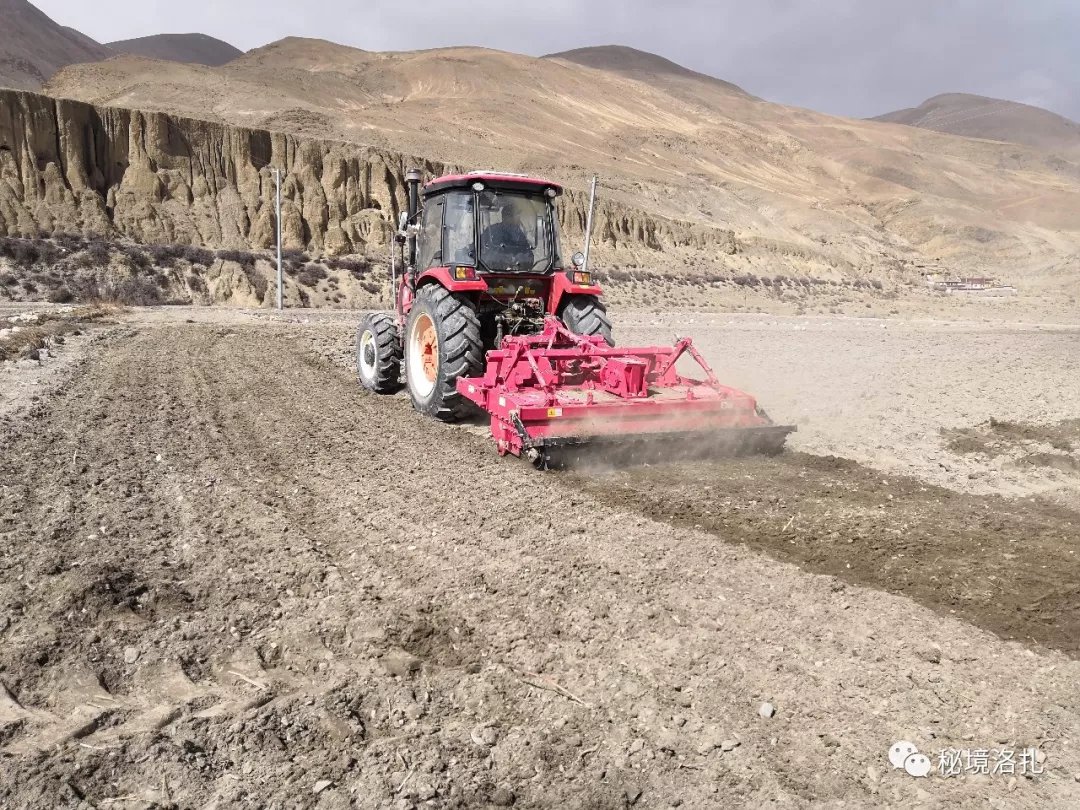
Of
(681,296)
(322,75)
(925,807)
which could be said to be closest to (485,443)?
(925,807)

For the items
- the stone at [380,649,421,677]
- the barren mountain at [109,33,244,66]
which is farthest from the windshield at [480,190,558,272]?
the barren mountain at [109,33,244,66]

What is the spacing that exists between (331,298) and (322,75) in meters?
53.1

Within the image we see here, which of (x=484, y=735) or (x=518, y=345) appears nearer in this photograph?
(x=484, y=735)

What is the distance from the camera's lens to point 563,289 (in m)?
7.68

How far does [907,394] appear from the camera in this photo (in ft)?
31.0

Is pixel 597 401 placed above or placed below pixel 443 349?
below

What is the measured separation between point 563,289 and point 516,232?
793 mm

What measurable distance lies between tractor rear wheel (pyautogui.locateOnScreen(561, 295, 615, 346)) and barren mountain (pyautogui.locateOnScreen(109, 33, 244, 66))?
170937 mm

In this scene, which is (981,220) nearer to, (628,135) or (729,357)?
(628,135)

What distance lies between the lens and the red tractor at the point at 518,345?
590 centimetres

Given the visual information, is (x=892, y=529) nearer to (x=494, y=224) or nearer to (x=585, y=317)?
(x=585, y=317)

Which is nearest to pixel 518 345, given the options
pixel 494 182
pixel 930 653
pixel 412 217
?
pixel 494 182

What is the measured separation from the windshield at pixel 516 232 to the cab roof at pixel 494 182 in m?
0.08

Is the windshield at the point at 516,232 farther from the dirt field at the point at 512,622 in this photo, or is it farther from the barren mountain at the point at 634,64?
the barren mountain at the point at 634,64
